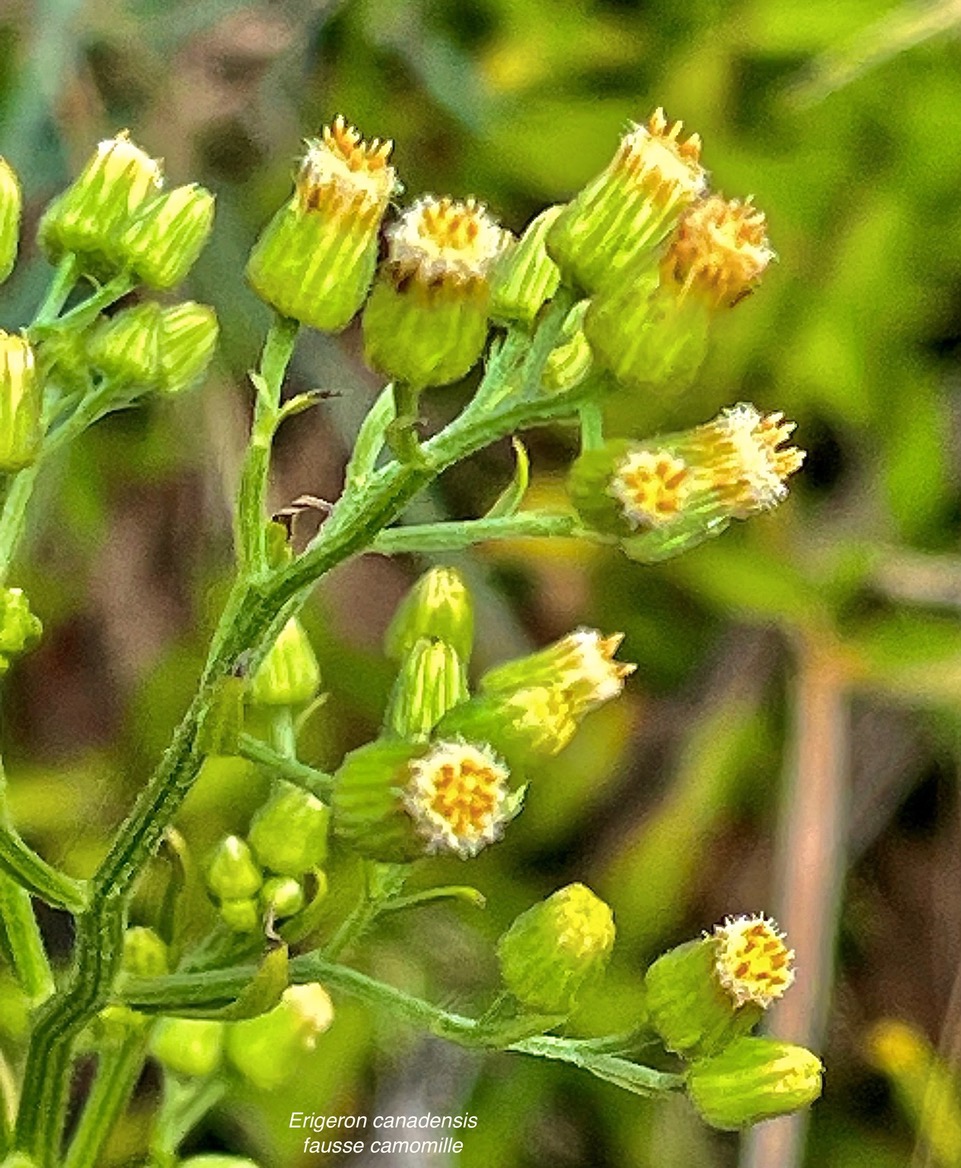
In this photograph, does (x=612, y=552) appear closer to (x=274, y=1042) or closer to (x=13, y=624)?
(x=274, y=1042)

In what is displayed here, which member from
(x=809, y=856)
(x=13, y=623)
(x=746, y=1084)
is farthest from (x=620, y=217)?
(x=809, y=856)

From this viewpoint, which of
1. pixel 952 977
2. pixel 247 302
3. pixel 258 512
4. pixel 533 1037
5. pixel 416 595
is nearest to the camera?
pixel 258 512

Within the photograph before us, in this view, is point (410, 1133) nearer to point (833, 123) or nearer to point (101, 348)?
point (101, 348)

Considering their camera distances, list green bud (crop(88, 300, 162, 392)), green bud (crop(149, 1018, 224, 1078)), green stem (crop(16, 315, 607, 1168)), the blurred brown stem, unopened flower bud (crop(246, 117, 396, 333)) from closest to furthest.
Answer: green stem (crop(16, 315, 607, 1168)), unopened flower bud (crop(246, 117, 396, 333)), green bud (crop(88, 300, 162, 392)), green bud (crop(149, 1018, 224, 1078)), the blurred brown stem

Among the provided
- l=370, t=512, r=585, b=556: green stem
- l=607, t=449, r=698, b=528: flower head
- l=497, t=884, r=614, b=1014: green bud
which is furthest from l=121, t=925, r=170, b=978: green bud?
l=607, t=449, r=698, b=528: flower head

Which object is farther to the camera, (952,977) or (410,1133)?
(952,977)

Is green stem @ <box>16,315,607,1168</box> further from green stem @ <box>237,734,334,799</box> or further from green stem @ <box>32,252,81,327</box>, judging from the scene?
green stem @ <box>32,252,81,327</box>

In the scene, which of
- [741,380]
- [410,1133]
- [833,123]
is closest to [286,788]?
[410,1133]
